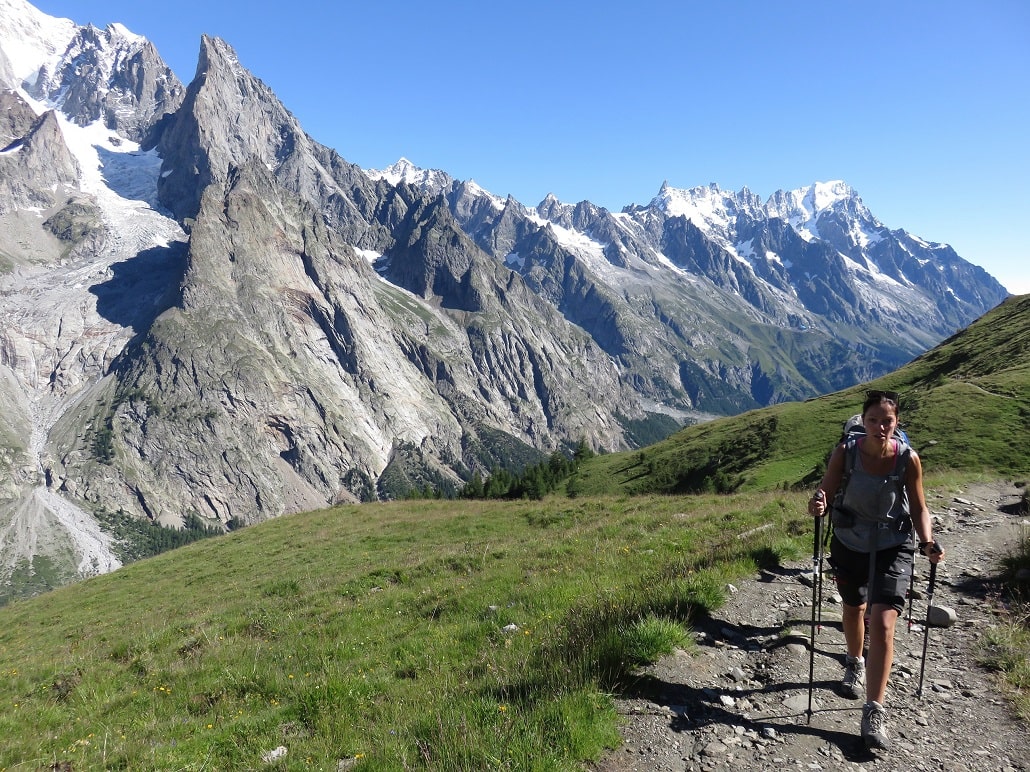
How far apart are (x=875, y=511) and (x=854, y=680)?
2435 millimetres

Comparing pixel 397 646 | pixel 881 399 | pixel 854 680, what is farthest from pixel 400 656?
pixel 881 399

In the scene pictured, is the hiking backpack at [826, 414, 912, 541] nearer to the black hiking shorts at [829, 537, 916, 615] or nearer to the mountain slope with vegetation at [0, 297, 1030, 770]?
the black hiking shorts at [829, 537, 916, 615]

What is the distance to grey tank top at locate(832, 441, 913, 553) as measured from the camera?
7.59m

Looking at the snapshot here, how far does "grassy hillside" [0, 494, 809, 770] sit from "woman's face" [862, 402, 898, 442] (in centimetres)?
411

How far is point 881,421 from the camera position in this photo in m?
7.77

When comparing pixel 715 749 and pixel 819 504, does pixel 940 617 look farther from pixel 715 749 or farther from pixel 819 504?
pixel 715 749

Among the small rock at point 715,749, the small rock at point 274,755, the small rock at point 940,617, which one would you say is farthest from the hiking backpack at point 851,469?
the small rock at point 274,755

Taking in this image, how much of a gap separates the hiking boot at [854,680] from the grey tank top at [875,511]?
5.33 ft

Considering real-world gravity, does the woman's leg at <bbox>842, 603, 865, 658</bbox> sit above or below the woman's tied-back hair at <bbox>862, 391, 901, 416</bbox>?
below

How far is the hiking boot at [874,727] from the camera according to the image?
634 centimetres

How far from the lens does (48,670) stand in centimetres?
1595

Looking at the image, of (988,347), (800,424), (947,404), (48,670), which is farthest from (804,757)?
(988,347)

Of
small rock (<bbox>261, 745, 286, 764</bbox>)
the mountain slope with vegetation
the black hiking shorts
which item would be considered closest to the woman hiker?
the black hiking shorts

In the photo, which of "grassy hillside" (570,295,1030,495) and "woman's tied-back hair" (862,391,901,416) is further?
"grassy hillside" (570,295,1030,495)
